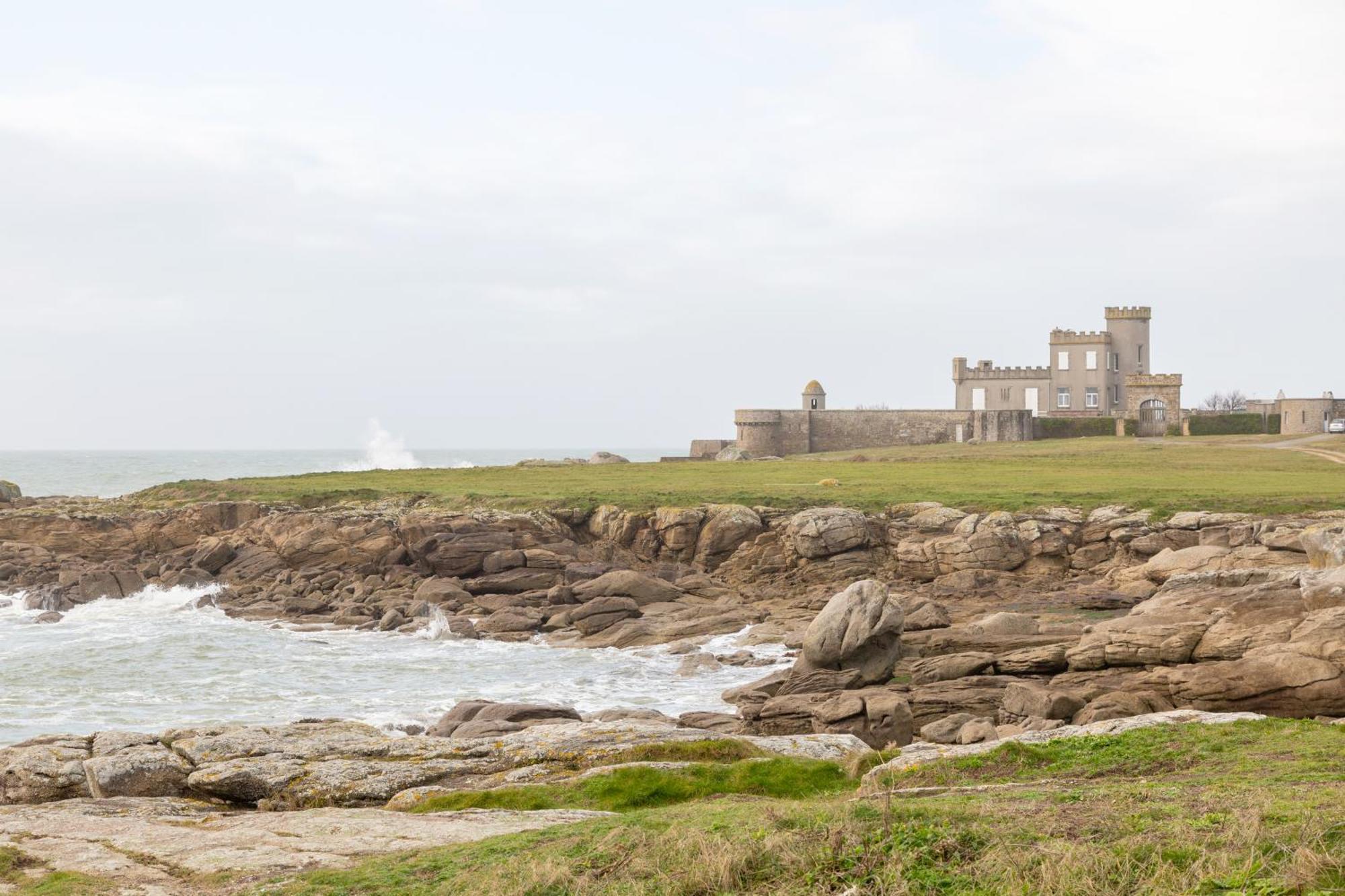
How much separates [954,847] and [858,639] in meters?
15.6

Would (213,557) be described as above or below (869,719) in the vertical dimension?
above

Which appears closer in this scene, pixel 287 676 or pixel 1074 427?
pixel 287 676

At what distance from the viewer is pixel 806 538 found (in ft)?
132

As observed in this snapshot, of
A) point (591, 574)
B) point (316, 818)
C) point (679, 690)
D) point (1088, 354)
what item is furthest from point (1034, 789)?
point (1088, 354)

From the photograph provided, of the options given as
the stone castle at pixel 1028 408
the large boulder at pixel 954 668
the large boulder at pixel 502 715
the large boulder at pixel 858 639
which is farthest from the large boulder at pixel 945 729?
the stone castle at pixel 1028 408

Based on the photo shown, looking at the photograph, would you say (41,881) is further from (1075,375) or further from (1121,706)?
(1075,375)

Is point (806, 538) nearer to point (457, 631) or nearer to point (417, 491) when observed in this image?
point (457, 631)

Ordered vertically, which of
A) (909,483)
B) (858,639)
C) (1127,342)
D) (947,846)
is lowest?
(858,639)

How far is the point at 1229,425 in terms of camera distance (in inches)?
3223

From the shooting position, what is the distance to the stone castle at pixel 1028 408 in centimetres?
8325

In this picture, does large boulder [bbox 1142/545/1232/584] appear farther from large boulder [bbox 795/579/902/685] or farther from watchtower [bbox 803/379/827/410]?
watchtower [bbox 803/379/827/410]

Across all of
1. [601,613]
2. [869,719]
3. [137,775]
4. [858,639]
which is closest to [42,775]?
[137,775]

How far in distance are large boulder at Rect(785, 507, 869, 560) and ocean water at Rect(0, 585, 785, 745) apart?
25.2 ft

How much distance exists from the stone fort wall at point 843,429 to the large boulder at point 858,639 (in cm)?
5917
